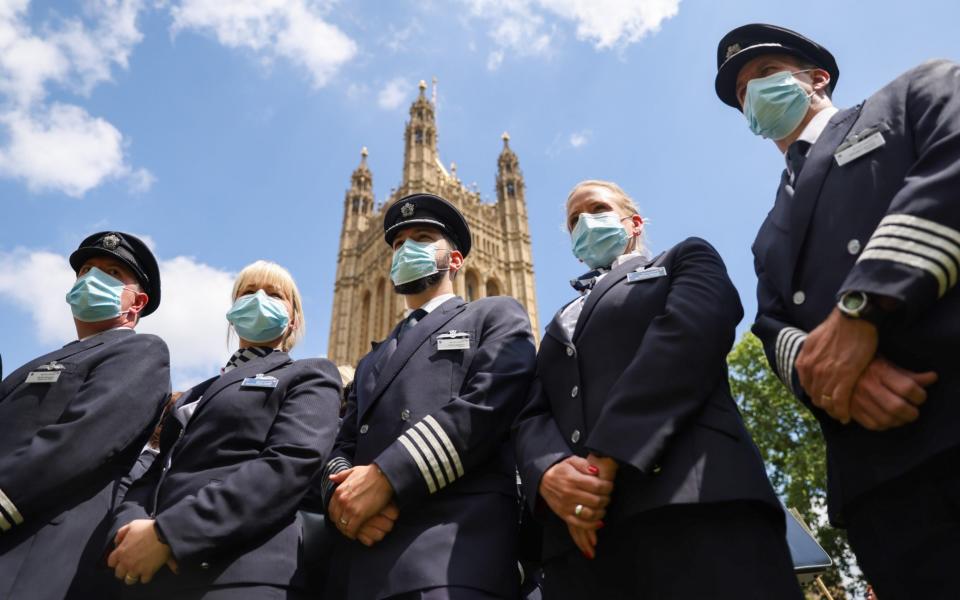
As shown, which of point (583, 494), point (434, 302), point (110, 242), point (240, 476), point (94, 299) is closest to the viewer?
point (583, 494)

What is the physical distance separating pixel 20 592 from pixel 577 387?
258 centimetres

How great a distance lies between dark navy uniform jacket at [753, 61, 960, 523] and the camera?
1.70 meters

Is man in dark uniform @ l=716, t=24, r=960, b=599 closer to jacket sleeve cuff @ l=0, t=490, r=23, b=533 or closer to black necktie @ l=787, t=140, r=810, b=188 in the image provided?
black necktie @ l=787, t=140, r=810, b=188

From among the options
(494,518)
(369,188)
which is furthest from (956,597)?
(369,188)

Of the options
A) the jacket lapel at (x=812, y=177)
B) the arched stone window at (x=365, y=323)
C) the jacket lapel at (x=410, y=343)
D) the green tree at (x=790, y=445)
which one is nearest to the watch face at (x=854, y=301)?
the jacket lapel at (x=812, y=177)

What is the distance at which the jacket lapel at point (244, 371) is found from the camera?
324 cm

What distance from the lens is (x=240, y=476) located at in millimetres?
2756

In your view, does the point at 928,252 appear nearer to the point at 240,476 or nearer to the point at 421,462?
the point at 421,462

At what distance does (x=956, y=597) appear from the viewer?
63.7 inches

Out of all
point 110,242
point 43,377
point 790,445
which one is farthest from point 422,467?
point 790,445

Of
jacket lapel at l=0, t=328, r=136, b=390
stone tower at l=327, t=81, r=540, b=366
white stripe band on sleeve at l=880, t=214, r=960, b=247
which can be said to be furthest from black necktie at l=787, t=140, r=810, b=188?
stone tower at l=327, t=81, r=540, b=366

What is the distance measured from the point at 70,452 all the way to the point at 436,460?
182 centimetres

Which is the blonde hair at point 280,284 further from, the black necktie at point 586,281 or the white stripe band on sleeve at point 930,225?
the white stripe band on sleeve at point 930,225

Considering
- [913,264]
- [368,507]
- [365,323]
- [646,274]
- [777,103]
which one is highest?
[365,323]
